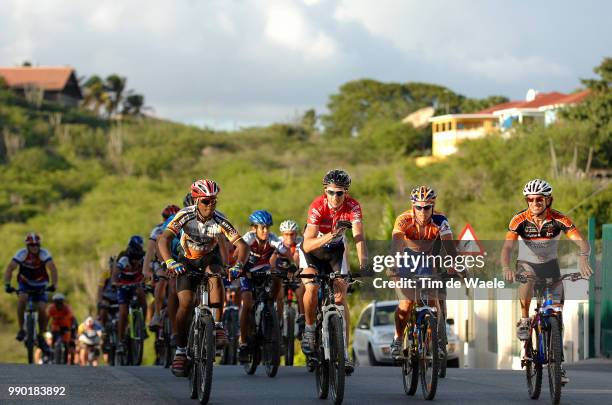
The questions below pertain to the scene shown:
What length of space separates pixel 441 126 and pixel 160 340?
98272 millimetres

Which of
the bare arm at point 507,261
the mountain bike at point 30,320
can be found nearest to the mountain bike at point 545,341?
the bare arm at point 507,261

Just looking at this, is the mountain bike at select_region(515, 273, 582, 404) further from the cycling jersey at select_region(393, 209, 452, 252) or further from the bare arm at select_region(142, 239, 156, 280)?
the bare arm at select_region(142, 239, 156, 280)

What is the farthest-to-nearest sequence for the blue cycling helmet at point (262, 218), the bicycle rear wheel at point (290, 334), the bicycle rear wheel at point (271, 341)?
the bicycle rear wheel at point (290, 334)
the blue cycling helmet at point (262, 218)
the bicycle rear wheel at point (271, 341)

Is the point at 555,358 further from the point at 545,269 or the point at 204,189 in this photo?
the point at 204,189

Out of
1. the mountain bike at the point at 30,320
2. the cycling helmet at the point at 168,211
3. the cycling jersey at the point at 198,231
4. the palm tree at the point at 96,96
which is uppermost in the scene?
the palm tree at the point at 96,96

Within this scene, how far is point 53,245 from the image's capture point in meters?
101

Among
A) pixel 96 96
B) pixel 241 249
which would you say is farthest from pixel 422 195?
pixel 96 96

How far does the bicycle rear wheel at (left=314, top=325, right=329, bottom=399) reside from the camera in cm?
1256

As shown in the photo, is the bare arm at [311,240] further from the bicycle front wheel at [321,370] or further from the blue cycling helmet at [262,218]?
the blue cycling helmet at [262,218]

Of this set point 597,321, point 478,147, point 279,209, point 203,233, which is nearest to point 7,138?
point 279,209

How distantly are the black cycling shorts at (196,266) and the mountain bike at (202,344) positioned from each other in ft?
0.32

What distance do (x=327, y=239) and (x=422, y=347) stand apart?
4.60ft

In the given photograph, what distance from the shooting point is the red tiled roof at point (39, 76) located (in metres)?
154

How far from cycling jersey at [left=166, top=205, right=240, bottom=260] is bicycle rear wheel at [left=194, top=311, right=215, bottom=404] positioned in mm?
953
